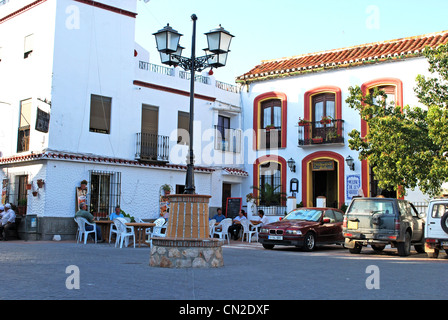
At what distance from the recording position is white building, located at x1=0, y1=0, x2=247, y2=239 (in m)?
19.7

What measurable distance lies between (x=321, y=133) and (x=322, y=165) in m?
1.48

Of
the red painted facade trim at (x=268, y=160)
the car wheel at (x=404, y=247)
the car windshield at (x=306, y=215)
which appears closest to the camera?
the car wheel at (x=404, y=247)

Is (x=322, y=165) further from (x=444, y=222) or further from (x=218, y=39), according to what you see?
(x=218, y=39)

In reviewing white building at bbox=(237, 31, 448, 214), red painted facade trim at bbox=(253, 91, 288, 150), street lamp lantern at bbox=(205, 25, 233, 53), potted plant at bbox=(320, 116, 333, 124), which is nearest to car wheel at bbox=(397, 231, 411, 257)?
white building at bbox=(237, 31, 448, 214)

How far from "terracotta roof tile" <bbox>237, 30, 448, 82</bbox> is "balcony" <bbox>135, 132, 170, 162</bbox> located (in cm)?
622

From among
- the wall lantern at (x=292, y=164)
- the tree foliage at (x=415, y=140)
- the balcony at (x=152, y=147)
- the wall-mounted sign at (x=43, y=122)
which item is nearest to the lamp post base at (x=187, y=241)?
the tree foliage at (x=415, y=140)

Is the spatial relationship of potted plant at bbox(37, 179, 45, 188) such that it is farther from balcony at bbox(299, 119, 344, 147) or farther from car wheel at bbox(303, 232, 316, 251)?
balcony at bbox(299, 119, 344, 147)

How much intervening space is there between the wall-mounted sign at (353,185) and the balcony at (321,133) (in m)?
1.62

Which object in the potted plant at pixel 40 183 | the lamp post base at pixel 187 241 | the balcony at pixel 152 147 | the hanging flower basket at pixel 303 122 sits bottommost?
the lamp post base at pixel 187 241

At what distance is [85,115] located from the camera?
20.7m

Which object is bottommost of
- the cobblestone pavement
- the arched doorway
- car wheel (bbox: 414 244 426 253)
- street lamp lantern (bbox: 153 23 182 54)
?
the cobblestone pavement

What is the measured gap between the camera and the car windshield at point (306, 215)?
1711 cm

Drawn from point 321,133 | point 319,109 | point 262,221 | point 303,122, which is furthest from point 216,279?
point 319,109

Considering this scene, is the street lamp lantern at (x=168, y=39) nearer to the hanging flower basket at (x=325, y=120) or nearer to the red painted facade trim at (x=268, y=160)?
the hanging flower basket at (x=325, y=120)
